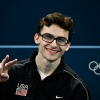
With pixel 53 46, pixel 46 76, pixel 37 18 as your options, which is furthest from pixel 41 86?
pixel 37 18

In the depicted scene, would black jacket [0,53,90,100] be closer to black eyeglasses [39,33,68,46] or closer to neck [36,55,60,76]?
neck [36,55,60,76]

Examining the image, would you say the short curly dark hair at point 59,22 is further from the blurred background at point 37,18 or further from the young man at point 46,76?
the blurred background at point 37,18

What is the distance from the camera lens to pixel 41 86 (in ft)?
5.84

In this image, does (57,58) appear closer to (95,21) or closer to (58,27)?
(58,27)

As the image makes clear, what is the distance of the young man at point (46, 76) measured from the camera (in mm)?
1738

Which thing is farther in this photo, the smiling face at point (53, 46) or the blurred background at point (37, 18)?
the blurred background at point (37, 18)

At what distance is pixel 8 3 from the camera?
8.52 ft

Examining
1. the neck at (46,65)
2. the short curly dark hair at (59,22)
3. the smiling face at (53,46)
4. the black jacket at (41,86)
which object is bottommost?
the black jacket at (41,86)

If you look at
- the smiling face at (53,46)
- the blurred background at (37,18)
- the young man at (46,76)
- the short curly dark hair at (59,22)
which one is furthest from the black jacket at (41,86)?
the blurred background at (37,18)

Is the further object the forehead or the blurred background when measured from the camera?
the blurred background

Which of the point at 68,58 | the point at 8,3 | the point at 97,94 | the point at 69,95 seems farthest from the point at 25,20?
the point at 69,95

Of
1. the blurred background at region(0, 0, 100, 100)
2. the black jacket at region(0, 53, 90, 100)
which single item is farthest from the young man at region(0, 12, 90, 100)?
the blurred background at region(0, 0, 100, 100)

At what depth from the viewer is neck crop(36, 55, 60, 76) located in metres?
1.77

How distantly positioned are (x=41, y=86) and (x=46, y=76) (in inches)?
2.6
